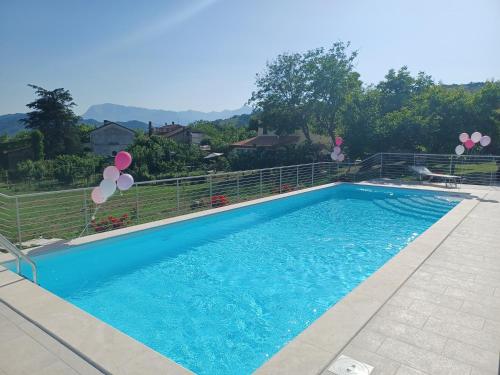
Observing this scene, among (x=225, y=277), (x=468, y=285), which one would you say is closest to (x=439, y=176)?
(x=468, y=285)

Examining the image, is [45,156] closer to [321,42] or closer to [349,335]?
[321,42]

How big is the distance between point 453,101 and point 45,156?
38013 millimetres

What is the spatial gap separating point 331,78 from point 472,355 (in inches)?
856

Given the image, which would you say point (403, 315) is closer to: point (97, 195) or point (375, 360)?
point (375, 360)

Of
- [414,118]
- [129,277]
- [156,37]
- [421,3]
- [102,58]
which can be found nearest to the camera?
[129,277]

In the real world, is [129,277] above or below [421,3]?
below

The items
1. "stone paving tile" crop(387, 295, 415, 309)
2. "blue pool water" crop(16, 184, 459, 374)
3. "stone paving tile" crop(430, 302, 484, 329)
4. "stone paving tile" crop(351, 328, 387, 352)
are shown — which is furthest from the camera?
"blue pool water" crop(16, 184, 459, 374)

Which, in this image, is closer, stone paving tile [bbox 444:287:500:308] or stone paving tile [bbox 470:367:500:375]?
stone paving tile [bbox 470:367:500:375]

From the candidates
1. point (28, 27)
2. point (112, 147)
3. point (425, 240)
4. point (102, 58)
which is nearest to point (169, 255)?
point (425, 240)

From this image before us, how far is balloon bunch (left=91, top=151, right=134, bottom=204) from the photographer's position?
6.74 m

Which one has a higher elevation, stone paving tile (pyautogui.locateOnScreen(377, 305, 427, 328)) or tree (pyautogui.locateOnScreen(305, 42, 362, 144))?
tree (pyautogui.locateOnScreen(305, 42, 362, 144))

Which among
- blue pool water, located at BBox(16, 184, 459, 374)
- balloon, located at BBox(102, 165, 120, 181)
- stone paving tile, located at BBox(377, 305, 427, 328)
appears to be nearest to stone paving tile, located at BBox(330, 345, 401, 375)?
stone paving tile, located at BBox(377, 305, 427, 328)

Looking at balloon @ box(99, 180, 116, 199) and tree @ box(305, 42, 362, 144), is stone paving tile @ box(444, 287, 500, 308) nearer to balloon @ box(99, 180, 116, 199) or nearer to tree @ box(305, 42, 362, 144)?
balloon @ box(99, 180, 116, 199)

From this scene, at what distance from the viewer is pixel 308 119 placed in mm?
24391
